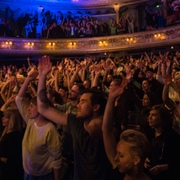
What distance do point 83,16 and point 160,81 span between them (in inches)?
712

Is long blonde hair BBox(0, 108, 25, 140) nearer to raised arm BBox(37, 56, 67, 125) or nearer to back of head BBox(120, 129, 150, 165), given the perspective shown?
raised arm BBox(37, 56, 67, 125)

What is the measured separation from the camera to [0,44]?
1667cm

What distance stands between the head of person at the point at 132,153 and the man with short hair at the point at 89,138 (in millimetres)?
278

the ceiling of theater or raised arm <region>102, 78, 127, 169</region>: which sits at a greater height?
the ceiling of theater

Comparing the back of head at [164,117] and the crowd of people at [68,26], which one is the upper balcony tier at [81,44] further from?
the back of head at [164,117]

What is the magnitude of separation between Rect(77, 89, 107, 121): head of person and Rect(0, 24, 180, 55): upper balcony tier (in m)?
14.8

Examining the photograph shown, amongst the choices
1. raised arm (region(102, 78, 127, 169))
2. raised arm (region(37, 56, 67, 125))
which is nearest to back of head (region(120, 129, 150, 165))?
raised arm (region(102, 78, 127, 169))

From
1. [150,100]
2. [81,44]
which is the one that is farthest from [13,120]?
[81,44]

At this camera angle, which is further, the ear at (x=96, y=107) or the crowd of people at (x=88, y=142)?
the ear at (x=96, y=107)

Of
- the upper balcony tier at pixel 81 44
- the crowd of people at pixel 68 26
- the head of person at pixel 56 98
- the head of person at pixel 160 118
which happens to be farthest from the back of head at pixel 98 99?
the crowd of people at pixel 68 26

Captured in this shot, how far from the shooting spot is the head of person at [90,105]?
1758 mm

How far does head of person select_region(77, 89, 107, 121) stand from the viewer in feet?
5.77

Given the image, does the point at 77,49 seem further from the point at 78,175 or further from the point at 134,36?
the point at 78,175

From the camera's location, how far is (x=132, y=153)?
4.64ft
